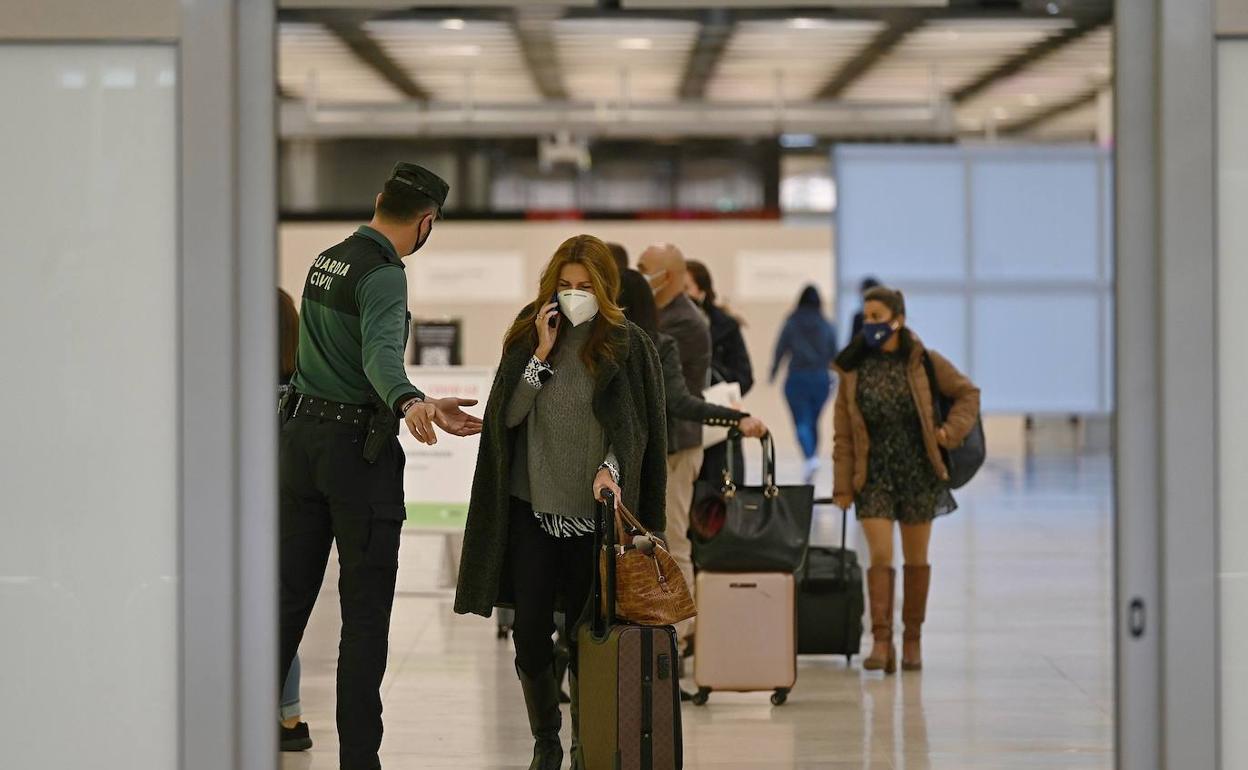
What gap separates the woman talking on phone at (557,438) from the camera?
4.43 metres

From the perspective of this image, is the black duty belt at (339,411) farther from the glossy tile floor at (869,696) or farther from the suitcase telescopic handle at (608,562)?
the glossy tile floor at (869,696)

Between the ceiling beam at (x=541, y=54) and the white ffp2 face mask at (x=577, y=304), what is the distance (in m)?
9.84

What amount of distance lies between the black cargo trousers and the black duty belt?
0.01 metres

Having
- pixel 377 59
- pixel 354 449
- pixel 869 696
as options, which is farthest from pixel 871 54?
pixel 354 449

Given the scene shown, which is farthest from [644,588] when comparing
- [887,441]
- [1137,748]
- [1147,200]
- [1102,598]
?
[1102,598]

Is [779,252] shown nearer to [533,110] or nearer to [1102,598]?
[533,110]

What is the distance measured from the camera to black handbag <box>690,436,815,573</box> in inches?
232

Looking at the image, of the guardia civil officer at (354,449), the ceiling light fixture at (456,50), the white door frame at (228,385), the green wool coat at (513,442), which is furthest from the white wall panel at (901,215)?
the white door frame at (228,385)

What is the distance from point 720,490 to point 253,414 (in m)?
3.05

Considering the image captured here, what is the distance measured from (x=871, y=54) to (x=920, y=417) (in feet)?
40.2

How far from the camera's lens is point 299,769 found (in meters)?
5.10

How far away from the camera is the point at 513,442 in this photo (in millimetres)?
4523

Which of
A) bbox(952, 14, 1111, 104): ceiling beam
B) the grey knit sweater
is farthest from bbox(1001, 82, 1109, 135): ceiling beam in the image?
the grey knit sweater

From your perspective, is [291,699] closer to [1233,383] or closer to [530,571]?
[530,571]
